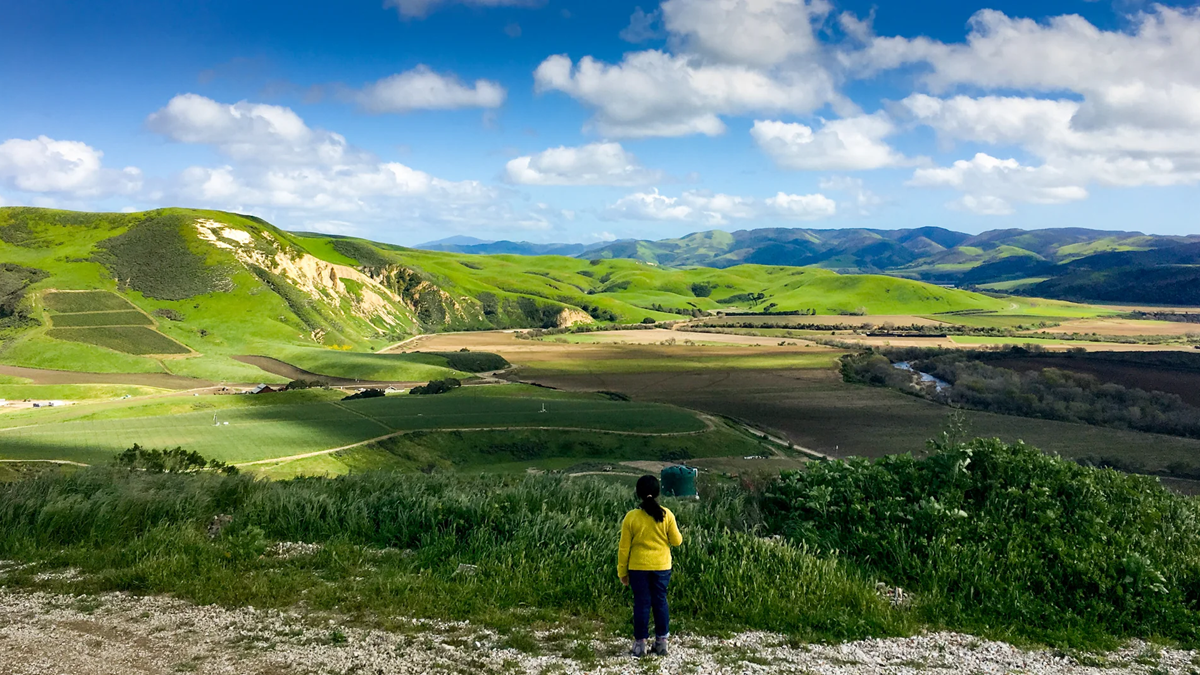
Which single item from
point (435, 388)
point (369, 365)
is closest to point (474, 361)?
point (369, 365)

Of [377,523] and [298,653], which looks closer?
[298,653]

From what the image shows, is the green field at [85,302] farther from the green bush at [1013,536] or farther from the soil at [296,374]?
the green bush at [1013,536]

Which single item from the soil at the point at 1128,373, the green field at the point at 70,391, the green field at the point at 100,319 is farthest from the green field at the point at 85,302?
Result: the soil at the point at 1128,373

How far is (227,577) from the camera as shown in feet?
35.7

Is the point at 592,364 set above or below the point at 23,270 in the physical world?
below

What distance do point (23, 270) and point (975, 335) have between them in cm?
22590

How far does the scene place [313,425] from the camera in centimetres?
6775

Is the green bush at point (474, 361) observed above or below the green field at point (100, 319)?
below

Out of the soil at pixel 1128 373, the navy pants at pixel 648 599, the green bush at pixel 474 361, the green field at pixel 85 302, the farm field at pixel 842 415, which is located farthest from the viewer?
the green field at pixel 85 302

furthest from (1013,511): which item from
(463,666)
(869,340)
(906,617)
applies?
(869,340)

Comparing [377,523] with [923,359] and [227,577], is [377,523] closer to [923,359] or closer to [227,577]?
[227,577]

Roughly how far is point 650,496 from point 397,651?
Answer: 3774 mm

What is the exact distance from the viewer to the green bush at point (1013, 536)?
10.4 metres

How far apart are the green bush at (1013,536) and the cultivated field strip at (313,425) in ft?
170
